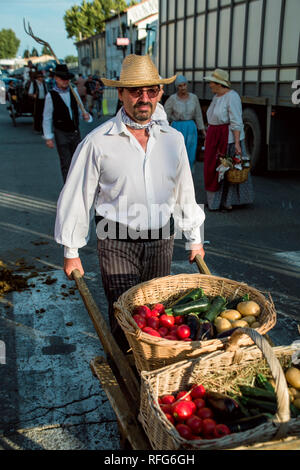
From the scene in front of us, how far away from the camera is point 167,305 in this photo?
2.87 metres

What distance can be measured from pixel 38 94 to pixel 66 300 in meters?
14.1

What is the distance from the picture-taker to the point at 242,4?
386 inches

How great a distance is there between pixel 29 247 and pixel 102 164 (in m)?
3.72

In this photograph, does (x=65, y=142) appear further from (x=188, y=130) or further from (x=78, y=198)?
(x=78, y=198)

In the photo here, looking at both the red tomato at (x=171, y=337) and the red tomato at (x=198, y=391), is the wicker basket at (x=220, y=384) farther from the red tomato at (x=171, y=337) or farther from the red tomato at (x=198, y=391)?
the red tomato at (x=171, y=337)

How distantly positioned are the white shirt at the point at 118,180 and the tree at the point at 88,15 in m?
82.1

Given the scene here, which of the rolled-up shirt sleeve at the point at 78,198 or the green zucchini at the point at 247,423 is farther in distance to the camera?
the rolled-up shirt sleeve at the point at 78,198

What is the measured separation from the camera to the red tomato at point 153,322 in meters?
2.44

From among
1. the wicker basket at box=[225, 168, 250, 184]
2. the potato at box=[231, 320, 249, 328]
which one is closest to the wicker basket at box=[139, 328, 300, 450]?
the potato at box=[231, 320, 249, 328]

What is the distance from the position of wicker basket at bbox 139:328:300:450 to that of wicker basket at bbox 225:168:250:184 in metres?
5.36

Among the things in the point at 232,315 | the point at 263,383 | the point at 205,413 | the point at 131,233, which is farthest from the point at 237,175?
the point at 205,413

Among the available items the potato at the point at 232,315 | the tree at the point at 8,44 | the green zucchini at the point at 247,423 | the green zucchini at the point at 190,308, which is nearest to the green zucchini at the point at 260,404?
the green zucchini at the point at 247,423

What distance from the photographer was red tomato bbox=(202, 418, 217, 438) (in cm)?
188
